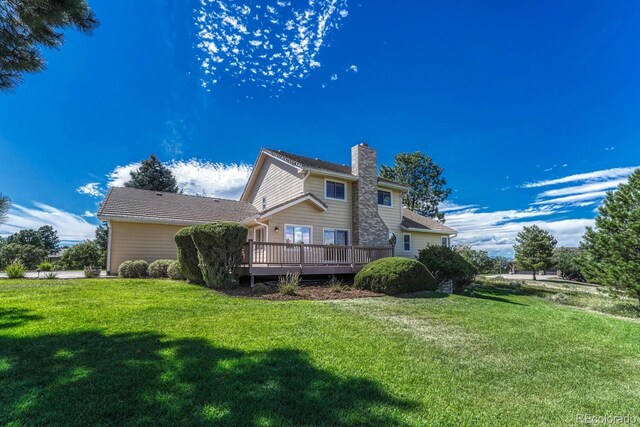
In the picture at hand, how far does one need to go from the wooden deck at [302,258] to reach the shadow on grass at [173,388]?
7775 millimetres

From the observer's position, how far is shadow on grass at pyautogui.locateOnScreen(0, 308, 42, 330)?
5844 mm

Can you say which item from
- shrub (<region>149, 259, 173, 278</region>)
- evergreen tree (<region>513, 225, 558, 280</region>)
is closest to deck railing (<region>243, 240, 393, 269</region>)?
shrub (<region>149, 259, 173, 278</region>)

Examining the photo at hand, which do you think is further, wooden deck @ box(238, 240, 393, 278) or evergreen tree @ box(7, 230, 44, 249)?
evergreen tree @ box(7, 230, 44, 249)

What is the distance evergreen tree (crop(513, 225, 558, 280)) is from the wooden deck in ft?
101

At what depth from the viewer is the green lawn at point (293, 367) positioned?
3189 mm

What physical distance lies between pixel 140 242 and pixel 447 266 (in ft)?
53.5

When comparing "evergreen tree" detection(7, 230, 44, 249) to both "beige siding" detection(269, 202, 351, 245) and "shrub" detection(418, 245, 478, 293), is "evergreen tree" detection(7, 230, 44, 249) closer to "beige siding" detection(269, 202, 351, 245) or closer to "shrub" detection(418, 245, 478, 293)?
"beige siding" detection(269, 202, 351, 245)

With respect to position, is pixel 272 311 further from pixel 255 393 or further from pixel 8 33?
pixel 8 33

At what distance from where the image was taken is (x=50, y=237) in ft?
173

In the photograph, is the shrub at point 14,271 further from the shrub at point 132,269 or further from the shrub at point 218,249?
the shrub at point 218,249

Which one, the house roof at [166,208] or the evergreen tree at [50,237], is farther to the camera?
the evergreen tree at [50,237]

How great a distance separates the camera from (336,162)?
22.4 meters

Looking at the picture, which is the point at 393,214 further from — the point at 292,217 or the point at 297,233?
the point at 292,217

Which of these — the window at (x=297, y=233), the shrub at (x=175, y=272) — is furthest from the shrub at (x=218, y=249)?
the window at (x=297, y=233)
